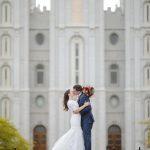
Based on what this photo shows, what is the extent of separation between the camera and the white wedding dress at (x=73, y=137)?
1010 cm

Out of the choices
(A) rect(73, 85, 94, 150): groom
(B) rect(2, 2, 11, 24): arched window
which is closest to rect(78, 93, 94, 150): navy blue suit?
(A) rect(73, 85, 94, 150): groom

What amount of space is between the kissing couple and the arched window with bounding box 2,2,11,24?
5071 cm

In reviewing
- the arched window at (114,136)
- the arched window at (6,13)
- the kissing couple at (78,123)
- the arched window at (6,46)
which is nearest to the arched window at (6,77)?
the arched window at (6,46)

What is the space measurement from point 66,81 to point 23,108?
13.4ft

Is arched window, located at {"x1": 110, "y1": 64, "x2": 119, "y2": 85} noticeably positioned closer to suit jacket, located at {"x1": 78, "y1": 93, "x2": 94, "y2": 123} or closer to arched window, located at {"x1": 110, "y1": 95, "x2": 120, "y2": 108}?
arched window, located at {"x1": 110, "y1": 95, "x2": 120, "y2": 108}

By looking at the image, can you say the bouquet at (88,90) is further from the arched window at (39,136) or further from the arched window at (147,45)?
the arched window at (39,136)

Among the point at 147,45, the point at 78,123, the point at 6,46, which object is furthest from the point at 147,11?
the point at 78,123

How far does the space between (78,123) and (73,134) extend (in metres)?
0.18

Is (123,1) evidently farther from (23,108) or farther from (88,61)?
(23,108)

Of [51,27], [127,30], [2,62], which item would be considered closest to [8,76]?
[2,62]

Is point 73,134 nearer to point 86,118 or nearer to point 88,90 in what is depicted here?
point 86,118

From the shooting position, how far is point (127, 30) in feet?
200

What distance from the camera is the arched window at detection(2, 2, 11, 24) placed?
60.7 m

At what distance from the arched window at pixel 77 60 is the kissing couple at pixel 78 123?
4975 cm
